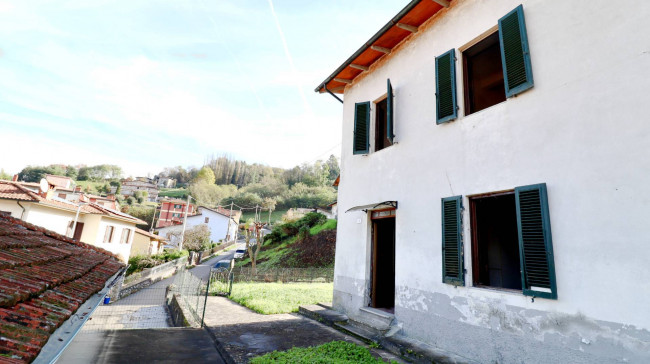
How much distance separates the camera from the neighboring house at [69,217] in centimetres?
1786

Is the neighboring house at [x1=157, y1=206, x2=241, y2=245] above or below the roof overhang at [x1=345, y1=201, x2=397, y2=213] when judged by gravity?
above

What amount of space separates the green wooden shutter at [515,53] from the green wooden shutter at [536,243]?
5.37 ft

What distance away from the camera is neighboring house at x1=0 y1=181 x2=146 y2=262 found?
17.9 metres

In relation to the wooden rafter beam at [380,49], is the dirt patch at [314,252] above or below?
below

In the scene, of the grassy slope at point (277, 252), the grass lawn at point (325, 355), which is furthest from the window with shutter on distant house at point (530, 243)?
the grassy slope at point (277, 252)

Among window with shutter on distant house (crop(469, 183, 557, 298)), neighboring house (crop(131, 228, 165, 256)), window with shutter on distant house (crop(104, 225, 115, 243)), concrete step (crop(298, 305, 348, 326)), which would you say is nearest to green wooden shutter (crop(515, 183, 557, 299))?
window with shutter on distant house (crop(469, 183, 557, 298))

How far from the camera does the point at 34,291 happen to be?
7.93 feet

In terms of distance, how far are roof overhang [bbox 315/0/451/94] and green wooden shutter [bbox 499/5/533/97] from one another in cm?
168

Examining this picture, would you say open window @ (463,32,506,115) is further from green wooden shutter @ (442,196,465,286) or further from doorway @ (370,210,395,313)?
doorway @ (370,210,395,313)

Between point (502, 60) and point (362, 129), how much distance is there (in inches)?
145

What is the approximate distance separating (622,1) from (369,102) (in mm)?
4961

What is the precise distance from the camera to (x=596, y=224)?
3.53 meters

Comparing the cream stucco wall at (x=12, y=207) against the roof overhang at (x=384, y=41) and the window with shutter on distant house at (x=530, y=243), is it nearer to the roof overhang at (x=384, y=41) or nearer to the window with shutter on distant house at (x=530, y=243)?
the roof overhang at (x=384, y=41)

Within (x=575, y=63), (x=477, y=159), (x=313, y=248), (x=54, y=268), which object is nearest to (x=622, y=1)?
(x=575, y=63)
